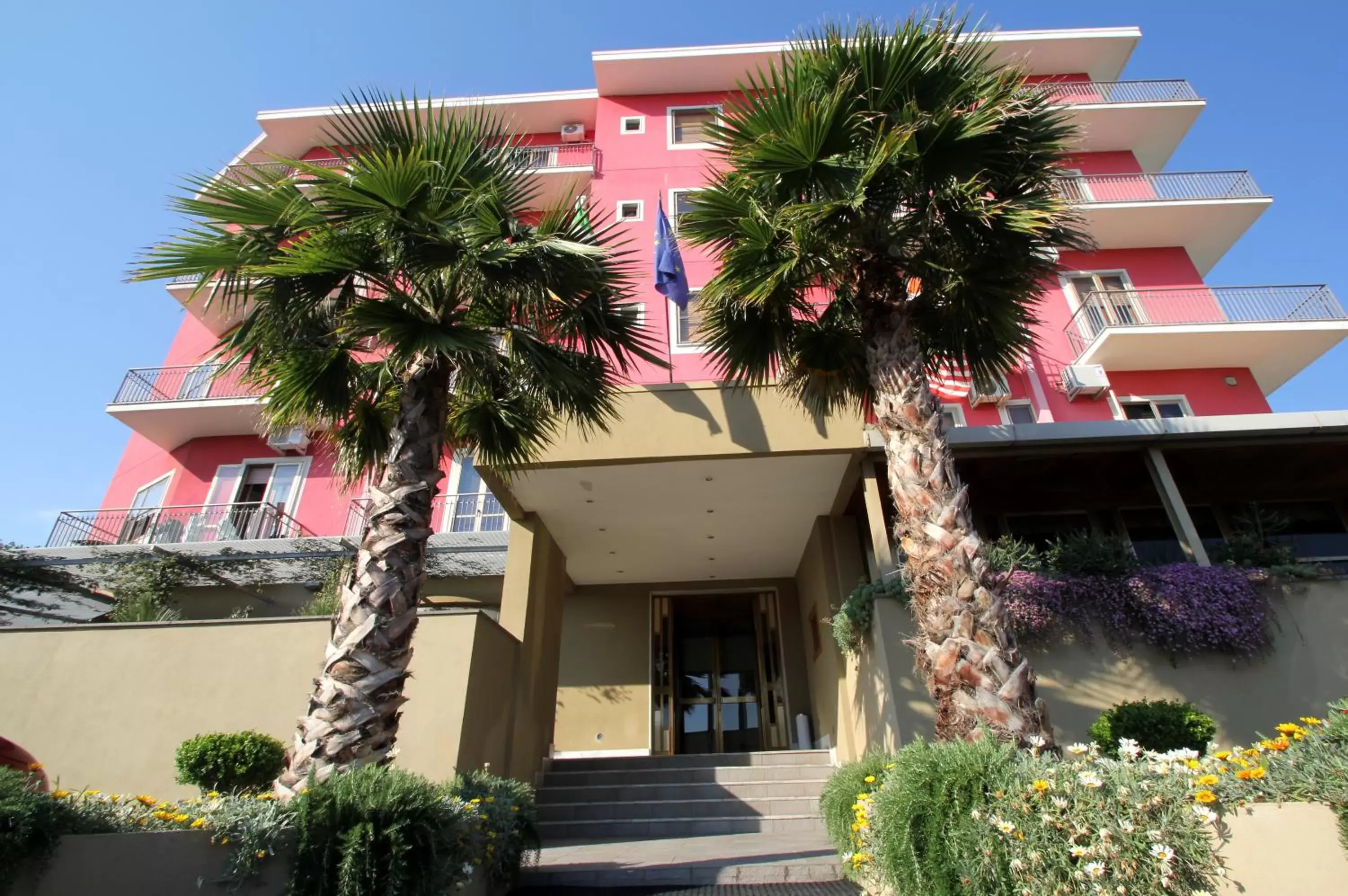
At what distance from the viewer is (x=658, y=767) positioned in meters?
9.49

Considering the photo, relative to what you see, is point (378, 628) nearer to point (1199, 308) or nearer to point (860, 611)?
point (860, 611)

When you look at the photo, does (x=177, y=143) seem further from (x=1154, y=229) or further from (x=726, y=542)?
(x=1154, y=229)

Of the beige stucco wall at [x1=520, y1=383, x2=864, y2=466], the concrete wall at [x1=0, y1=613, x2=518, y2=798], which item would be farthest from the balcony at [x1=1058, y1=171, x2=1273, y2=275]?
the concrete wall at [x1=0, y1=613, x2=518, y2=798]

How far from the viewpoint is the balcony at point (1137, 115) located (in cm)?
1542

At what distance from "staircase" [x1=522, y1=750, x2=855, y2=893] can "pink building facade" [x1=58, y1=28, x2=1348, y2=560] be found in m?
5.93

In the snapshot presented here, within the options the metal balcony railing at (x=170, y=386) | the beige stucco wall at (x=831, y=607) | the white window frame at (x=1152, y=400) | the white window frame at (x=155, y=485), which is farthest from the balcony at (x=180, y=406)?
the white window frame at (x=1152, y=400)

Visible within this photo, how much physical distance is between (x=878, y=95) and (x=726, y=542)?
300 inches

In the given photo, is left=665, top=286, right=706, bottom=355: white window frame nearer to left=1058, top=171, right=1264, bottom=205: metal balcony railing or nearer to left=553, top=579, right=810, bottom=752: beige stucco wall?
left=553, top=579, right=810, bottom=752: beige stucco wall

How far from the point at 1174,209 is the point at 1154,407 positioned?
4.63 metres

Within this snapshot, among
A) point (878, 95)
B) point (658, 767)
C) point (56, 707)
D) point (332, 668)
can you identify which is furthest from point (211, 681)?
point (878, 95)

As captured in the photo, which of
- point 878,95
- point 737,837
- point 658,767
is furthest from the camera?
A: point 658,767

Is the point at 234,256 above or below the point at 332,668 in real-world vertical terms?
above

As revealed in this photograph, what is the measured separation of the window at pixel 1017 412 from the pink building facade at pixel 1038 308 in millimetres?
31

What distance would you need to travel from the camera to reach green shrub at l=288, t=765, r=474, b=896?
11.1 feet
